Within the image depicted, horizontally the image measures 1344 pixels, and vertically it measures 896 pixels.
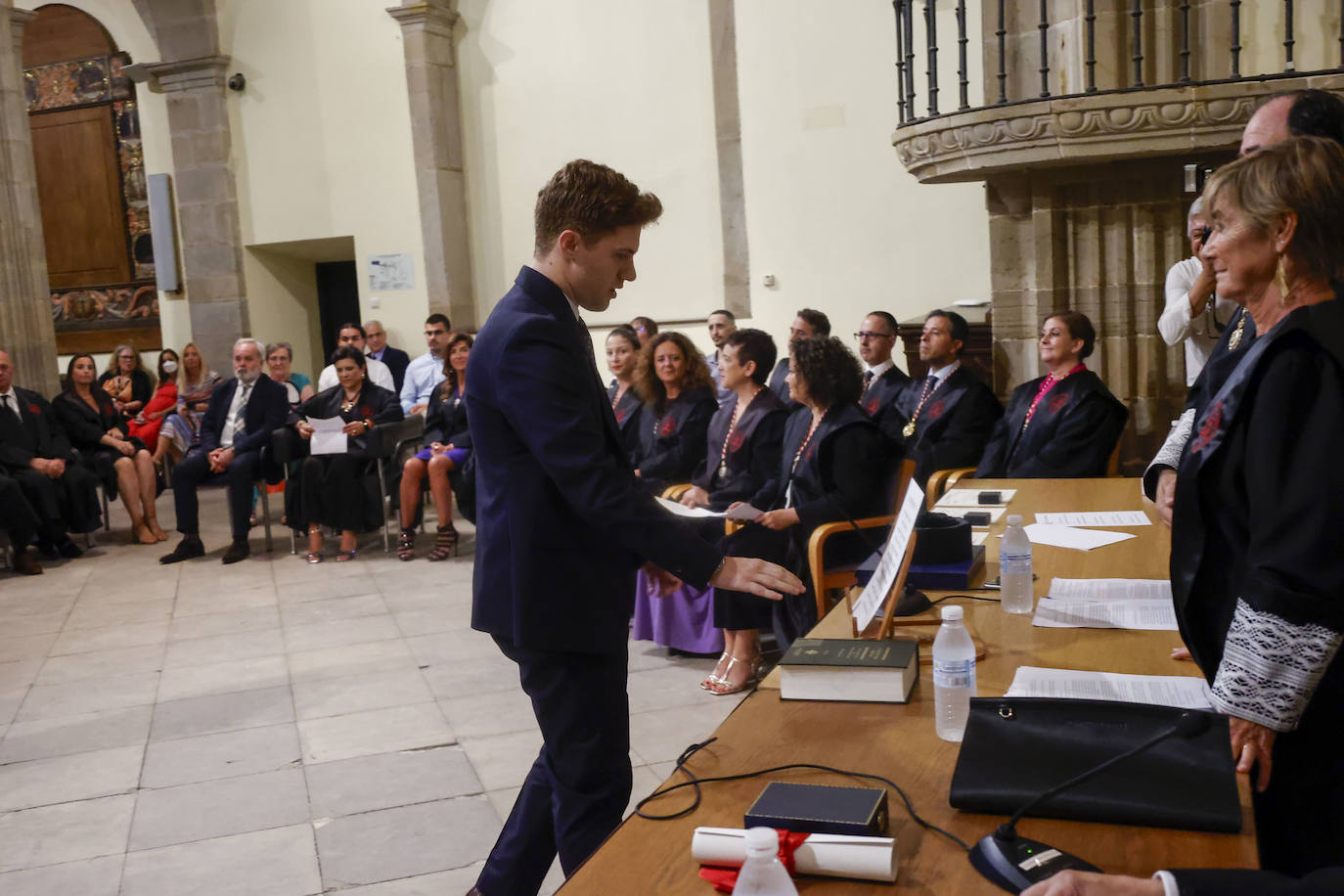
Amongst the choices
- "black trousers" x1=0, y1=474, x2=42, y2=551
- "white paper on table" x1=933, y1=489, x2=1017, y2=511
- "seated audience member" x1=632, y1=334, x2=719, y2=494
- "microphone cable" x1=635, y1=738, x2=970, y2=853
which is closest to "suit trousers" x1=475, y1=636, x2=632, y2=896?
"microphone cable" x1=635, y1=738, x2=970, y2=853

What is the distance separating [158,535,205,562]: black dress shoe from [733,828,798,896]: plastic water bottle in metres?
6.83

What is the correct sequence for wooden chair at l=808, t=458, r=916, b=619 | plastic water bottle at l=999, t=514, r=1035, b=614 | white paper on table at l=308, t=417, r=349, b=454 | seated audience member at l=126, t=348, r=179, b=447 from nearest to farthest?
plastic water bottle at l=999, t=514, r=1035, b=614, wooden chair at l=808, t=458, r=916, b=619, white paper on table at l=308, t=417, r=349, b=454, seated audience member at l=126, t=348, r=179, b=447


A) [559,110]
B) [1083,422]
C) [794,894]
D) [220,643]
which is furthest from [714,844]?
[559,110]

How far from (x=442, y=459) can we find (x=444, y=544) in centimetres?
51

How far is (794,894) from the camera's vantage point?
48.8 inches

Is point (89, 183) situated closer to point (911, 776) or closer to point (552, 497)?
point (552, 497)

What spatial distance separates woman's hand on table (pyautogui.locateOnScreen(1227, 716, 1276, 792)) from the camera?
1.54m

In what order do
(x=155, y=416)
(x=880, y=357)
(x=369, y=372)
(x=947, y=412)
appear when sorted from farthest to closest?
(x=155, y=416) < (x=369, y=372) < (x=880, y=357) < (x=947, y=412)

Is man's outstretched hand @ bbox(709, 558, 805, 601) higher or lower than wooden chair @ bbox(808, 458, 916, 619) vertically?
higher

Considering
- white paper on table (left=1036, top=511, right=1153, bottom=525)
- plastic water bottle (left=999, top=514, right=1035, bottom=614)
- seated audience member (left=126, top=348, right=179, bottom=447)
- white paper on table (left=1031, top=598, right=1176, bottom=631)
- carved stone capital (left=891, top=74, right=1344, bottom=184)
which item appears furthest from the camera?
seated audience member (left=126, top=348, right=179, bottom=447)

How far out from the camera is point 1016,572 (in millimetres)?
2396

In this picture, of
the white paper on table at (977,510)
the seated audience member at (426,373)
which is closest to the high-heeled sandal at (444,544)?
the seated audience member at (426,373)

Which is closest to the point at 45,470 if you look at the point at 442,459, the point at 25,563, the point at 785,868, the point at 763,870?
the point at 25,563

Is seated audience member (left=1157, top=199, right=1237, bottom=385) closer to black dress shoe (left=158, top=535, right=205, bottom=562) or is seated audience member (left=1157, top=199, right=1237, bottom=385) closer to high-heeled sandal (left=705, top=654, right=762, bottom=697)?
high-heeled sandal (left=705, top=654, right=762, bottom=697)
